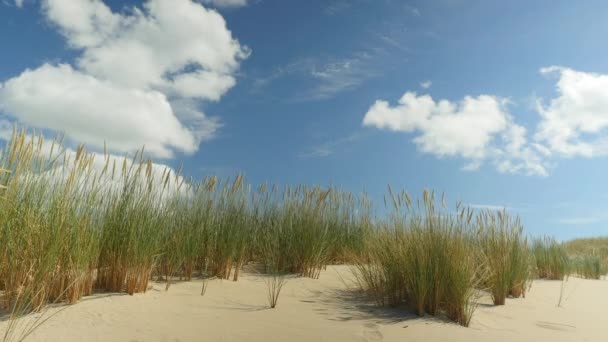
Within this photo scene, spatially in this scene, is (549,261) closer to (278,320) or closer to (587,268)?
(587,268)

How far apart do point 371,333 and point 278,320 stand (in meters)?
0.72

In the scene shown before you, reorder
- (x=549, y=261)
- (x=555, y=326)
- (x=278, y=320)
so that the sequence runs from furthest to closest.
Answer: (x=549, y=261) → (x=555, y=326) → (x=278, y=320)

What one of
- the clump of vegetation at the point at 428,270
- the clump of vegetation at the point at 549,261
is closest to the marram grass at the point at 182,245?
the clump of vegetation at the point at 428,270

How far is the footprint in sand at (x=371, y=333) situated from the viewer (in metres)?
3.05

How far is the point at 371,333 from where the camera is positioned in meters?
3.15

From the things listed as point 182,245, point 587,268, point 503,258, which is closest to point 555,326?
point 503,258

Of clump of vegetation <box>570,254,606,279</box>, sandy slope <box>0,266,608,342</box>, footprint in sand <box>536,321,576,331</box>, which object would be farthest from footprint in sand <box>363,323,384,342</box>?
clump of vegetation <box>570,254,606,279</box>

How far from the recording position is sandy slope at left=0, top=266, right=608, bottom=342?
3.03 m

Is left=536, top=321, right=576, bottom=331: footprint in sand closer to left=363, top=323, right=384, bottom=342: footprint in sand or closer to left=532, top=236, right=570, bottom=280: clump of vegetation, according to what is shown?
left=363, top=323, right=384, bottom=342: footprint in sand

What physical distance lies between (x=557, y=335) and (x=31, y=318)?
4067 millimetres

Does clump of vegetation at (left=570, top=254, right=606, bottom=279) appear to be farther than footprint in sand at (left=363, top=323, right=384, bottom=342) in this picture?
Yes

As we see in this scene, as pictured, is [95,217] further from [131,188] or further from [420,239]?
Result: [420,239]

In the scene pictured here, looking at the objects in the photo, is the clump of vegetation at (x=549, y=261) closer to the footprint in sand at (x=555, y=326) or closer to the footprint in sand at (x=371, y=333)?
the footprint in sand at (x=555, y=326)

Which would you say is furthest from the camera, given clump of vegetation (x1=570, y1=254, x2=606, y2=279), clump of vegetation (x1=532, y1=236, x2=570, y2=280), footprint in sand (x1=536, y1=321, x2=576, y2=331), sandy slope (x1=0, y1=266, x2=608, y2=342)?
clump of vegetation (x1=570, y1=254, x2=606, y2=279)
